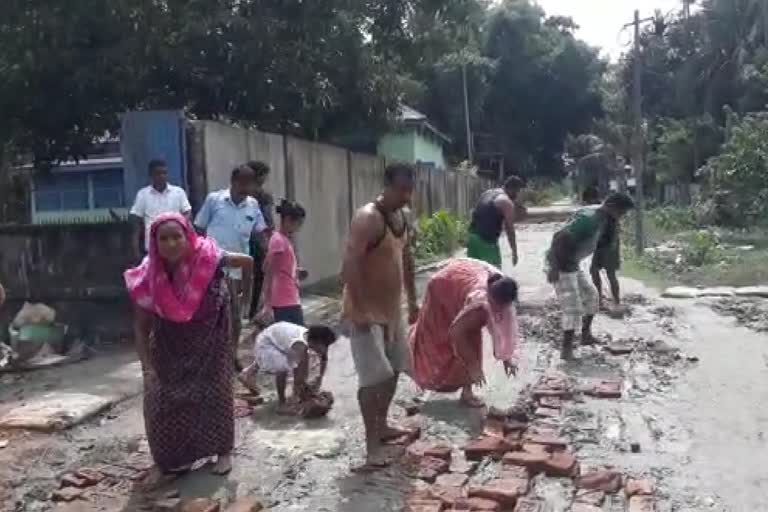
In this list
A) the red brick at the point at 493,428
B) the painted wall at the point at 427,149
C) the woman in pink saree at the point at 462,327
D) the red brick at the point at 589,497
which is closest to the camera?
the red brick at the point at 589,497

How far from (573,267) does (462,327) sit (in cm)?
269

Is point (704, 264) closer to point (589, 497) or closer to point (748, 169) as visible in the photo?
point (748, 169)

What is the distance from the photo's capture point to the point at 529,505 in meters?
4.41

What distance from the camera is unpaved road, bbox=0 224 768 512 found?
4.63 m

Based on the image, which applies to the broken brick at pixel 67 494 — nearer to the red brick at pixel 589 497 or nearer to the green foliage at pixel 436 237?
the red brick at pixel 589 497

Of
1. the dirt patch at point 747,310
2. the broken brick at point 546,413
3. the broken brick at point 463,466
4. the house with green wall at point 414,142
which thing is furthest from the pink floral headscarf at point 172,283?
the house with green wall at point 414,142

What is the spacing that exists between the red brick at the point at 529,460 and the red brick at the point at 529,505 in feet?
1.17

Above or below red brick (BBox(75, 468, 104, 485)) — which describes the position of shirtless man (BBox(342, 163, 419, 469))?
above

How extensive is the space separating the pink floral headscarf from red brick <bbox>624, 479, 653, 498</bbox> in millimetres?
2248

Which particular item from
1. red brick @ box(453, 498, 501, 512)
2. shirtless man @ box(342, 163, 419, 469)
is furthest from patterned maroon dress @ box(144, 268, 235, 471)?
red brick @ box(453, 498, 501, 512)

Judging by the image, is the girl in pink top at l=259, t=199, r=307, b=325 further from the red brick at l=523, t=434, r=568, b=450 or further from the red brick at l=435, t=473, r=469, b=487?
the red brick at l=435, t=473, r=469, b=487

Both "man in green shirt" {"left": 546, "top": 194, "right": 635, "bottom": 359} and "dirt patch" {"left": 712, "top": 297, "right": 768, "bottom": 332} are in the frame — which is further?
"dirt patch" {"left": 712, "top": 297, "right": 768, "bottom": 332}

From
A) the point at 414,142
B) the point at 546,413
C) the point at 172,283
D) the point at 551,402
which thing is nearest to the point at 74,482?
the point at 172,283

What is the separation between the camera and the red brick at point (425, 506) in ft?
14.0
